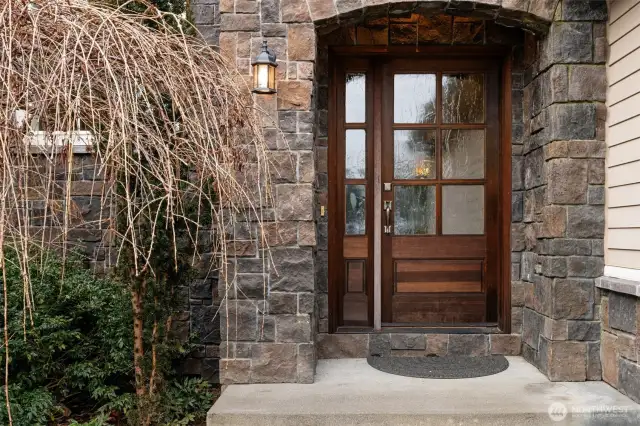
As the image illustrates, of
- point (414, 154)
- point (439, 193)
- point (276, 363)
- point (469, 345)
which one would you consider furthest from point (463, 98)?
point (276, 363)

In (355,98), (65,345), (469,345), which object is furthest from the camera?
(355,98)

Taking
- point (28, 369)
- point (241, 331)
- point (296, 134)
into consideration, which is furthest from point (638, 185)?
point (28, 369)

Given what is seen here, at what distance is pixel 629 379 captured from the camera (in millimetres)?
2941

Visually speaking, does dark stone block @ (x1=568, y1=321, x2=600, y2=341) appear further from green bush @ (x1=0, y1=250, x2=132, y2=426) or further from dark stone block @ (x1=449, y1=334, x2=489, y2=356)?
green bush @ (x1=0, y1=250, x2=132, y2=426)

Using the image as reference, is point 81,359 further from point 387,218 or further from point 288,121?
point 387,218

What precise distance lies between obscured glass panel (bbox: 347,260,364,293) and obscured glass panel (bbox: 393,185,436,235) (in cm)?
38

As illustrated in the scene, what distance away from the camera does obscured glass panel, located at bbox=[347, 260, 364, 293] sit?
4.00 m

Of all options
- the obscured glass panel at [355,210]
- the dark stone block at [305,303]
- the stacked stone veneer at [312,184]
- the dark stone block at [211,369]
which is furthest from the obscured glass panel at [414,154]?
the dark stone block at [211,369]

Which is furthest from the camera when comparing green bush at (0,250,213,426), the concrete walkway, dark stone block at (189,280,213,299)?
dark stone block at (189,280,213,299)

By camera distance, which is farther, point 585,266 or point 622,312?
point 585,266

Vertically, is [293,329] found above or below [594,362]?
above

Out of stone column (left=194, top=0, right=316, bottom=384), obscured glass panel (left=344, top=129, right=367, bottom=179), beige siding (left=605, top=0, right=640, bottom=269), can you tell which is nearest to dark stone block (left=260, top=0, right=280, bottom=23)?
stone column (left=194, top=0, right=316, bottom=384)

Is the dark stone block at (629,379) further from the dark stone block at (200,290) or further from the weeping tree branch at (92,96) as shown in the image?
the dark stone block at (200,290)

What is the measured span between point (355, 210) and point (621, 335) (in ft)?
6.22
